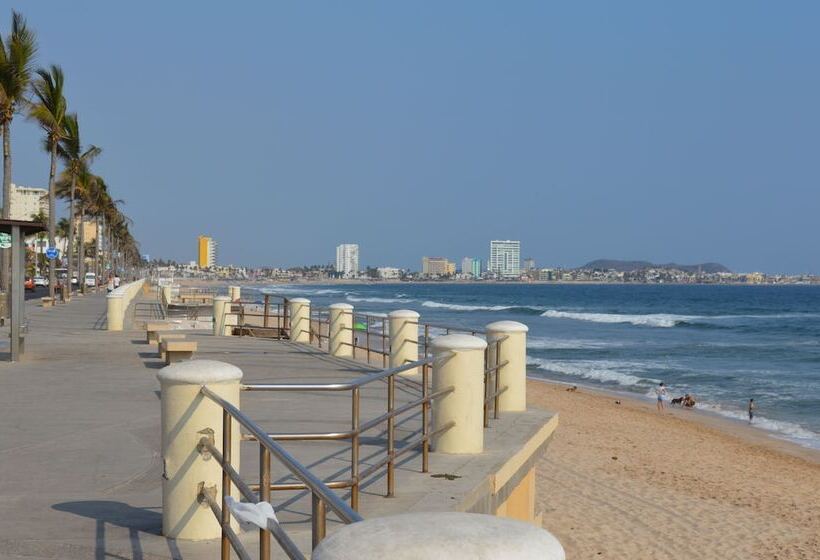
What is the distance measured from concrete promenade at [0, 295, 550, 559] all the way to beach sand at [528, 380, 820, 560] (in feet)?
11.2

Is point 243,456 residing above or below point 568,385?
above

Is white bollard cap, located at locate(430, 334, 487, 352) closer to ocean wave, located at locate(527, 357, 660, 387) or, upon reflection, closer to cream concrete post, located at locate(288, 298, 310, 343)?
cream concrete post, located at locate(288, 298, 310, 343)

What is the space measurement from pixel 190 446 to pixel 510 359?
17.3ft

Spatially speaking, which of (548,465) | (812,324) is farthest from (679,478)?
(812,324)

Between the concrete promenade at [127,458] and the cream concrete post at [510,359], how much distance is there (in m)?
0.28

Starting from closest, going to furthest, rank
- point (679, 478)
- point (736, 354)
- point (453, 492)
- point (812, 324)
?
point (453, 492)
point (679, 478)
point (736, 354)
point (812, 324)

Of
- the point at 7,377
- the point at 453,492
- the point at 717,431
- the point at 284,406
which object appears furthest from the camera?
the point at 717,431

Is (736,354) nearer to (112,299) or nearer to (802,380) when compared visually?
(802,380)

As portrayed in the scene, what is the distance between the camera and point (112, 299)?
25.1 meters

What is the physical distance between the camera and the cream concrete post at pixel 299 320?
22.2 metres

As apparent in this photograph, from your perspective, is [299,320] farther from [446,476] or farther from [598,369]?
[598,369]

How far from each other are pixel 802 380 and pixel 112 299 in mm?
26178

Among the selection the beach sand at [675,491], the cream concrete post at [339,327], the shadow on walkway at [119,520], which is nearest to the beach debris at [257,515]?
the shadow on walkway at [119,520]

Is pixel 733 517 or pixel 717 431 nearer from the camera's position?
pixel 733 517
